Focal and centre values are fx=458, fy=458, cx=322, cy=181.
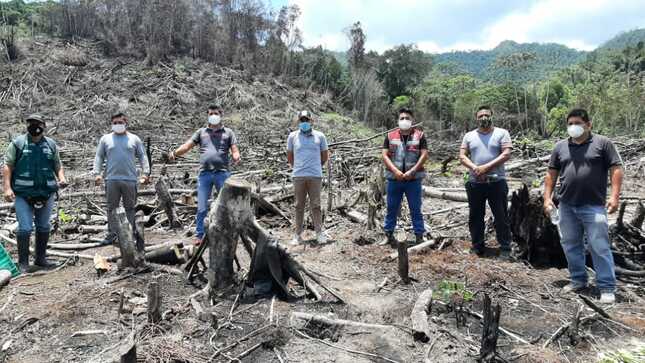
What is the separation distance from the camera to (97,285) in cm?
457

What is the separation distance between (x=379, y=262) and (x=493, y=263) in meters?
1.33

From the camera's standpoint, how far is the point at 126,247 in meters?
4.84

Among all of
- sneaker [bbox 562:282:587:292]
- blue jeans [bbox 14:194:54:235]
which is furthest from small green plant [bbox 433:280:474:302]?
blue jeans [bbox 14:194:54:235]

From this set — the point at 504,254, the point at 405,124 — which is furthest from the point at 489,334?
the point at 405,124

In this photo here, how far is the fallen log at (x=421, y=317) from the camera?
11.6 ft

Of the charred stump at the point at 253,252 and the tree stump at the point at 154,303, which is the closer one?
Answer: the tree stump at the point at 154,303

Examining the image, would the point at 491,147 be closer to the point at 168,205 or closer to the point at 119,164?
the point at 119,164

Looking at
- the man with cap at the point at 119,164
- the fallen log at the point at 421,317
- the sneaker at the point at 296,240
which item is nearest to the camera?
the fallen log at the point at 421,317

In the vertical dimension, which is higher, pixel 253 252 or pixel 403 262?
pixel 253 252

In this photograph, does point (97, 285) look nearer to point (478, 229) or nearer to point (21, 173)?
point (21, 173)

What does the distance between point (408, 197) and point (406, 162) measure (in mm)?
472

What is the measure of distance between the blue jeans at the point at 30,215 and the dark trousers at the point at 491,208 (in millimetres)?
5054

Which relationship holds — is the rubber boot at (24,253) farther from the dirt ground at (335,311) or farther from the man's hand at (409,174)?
the man's hand at (409,174)

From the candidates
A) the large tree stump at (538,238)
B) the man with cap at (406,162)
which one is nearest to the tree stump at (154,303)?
the man with cap at (406,162)
